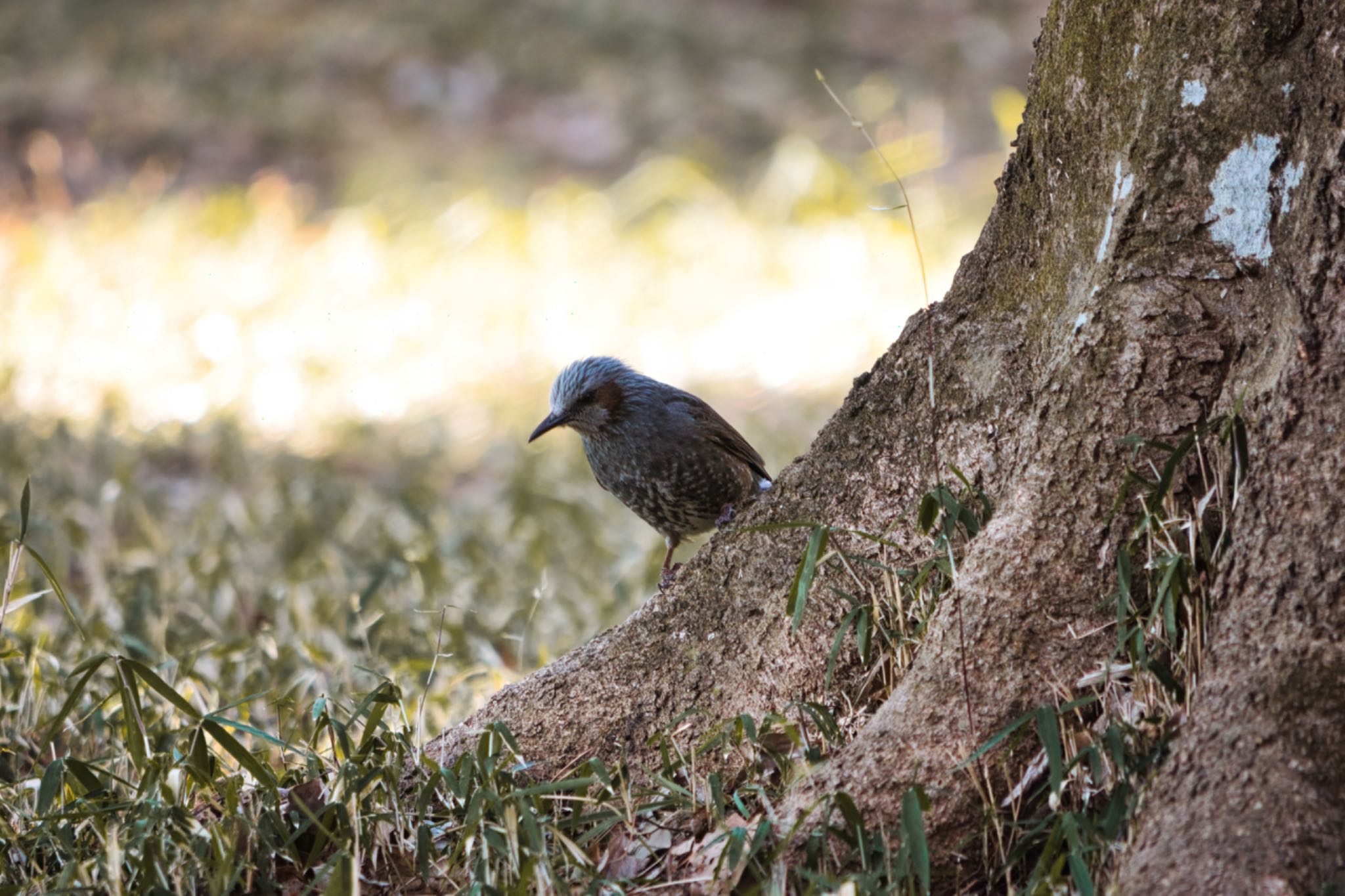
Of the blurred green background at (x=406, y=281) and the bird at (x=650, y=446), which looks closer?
the bird at (x=650, y=446)

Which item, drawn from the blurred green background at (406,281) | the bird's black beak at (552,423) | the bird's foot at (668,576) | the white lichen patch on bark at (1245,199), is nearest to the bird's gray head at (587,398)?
the bird's black beak at (552,423)

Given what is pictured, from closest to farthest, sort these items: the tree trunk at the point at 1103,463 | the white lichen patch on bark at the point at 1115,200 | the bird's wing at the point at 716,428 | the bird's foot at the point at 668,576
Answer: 1. the tree trunk at the point at 1103,463
2. the white lichen patch on bark at the point at 1115,200
3. the bird's foot at the point at 668,576
4. the bird's wing at the point at 716,428

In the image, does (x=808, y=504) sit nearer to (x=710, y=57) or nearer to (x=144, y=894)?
(x=144, y=894)

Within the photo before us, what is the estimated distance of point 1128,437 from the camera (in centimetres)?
234

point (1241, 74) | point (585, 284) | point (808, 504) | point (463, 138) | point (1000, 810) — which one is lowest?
point (1000, 810)

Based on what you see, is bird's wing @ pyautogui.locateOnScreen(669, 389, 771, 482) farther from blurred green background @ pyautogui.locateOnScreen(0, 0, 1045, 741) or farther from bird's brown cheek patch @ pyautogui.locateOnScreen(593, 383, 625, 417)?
blurred green background @ pyautogui.locateOnScreen(0, 0, 1045, 741)

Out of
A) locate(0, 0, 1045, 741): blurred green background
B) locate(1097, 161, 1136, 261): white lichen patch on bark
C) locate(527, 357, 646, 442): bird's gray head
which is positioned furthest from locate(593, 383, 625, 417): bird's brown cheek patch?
locate(1097, 161, 1136, 261): white lichen patch on bark

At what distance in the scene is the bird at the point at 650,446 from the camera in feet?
14.4

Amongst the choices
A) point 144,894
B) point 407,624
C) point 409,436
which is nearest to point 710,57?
point 409,436

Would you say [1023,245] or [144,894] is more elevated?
[1023,245]

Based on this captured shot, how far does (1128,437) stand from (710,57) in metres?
11.3

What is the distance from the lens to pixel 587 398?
4.45 metres

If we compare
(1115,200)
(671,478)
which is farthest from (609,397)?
(1115,200)

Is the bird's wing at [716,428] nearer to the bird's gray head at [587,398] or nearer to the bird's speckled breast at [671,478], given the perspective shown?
the bird's speckled breast at [671,478]
